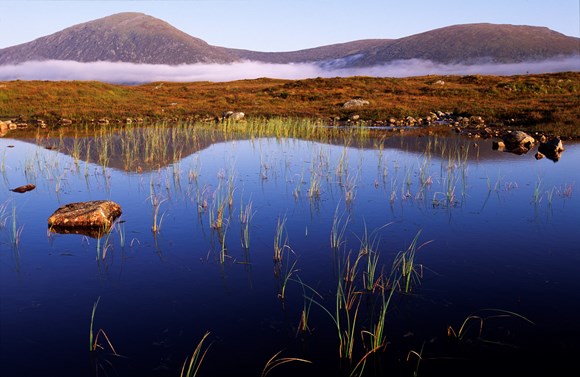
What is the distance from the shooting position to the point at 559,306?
6.51 m

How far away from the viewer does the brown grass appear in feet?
125

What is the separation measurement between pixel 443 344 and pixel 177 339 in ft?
10.8

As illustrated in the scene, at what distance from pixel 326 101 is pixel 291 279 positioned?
153ft

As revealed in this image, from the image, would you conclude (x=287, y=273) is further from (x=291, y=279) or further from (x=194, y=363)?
(x=194, y=363)

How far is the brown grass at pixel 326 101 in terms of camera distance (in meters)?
38.0

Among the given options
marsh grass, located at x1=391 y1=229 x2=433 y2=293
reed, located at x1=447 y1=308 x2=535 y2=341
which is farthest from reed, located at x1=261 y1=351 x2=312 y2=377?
marsh grass, located at x1=391 y1=229 x2=433 y2=293

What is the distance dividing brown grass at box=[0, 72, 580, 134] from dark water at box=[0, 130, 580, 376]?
71.0 ft

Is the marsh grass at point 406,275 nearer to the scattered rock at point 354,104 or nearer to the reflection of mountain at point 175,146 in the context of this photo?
the reflection of mountain at point 175,146

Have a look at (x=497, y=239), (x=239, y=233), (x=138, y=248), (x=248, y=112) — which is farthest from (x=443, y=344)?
(x=248, y=112)

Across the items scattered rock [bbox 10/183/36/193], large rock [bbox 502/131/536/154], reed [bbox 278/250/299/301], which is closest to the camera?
reed [bbox 278/250/299/301]

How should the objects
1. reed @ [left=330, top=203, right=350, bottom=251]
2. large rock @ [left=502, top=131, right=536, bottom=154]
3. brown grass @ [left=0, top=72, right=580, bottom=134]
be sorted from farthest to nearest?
brown grass @ [left=0, top=72, right=580, bottom=134] < large rock @ [left=502, top=131, right=536, bottom=154] < reed @ [left=330, top=203, right=350, bottom=251]

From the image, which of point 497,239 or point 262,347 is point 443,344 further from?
point 497,239

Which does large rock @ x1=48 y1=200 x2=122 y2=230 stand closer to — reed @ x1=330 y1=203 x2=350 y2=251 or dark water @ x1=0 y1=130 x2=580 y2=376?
dark water @ x1=0 y1=130 x2=580 y2=376

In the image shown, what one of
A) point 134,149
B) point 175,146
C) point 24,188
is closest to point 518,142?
point 175,146
